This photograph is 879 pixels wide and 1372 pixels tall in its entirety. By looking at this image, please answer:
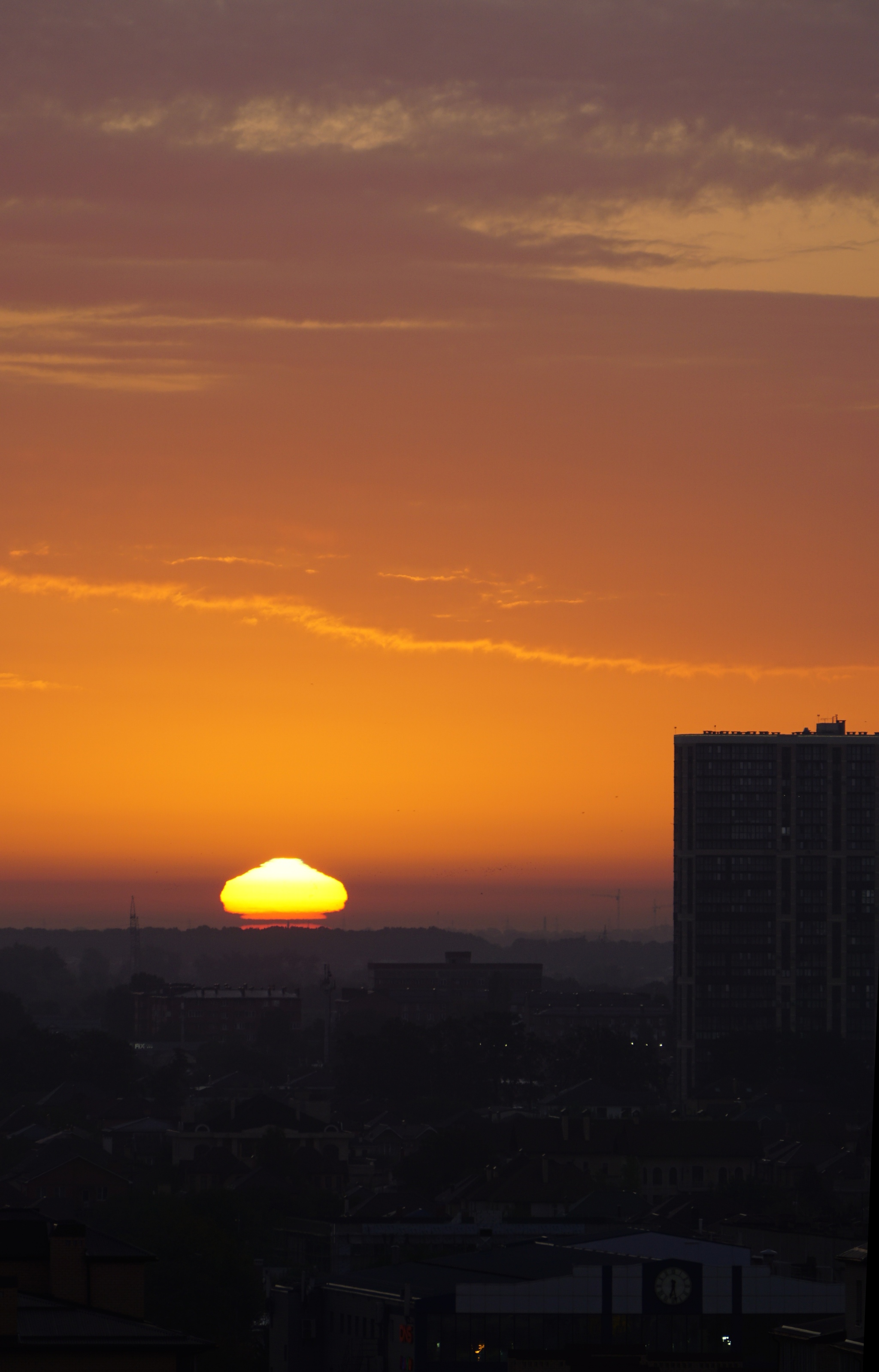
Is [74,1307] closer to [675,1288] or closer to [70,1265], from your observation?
[70,1265]

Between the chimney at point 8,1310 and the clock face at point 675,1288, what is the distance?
912 inches

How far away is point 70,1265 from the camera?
2628cm

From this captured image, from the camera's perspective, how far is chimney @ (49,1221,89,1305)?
26.1 m

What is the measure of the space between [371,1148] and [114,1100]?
16509 millimetres

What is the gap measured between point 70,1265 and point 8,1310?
3922 mm

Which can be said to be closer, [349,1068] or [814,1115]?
[814,1115]

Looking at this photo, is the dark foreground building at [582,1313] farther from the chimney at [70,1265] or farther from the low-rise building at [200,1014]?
the low-rise building at [200,1014]

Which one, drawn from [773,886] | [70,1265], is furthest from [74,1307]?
[773,886]

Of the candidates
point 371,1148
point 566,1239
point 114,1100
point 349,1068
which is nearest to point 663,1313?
point 566,1239

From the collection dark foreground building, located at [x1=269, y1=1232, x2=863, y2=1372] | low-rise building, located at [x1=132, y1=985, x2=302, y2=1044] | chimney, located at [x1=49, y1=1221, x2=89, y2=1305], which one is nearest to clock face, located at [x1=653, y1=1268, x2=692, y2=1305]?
dark foreground building, located at [x1=269, y1=1232, x2=863, y2=1372]

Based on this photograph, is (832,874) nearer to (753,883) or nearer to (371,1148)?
(753,883)

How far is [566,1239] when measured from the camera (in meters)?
53.4

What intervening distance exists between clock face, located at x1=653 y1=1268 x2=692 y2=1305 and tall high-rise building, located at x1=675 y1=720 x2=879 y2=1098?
82.9 metres

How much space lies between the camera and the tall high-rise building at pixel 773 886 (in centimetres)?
13125
